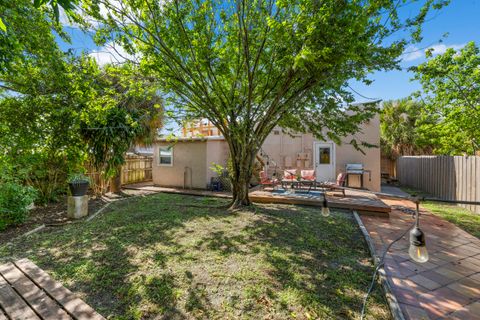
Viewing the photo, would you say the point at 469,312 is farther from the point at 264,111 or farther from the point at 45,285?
the point at 264,111

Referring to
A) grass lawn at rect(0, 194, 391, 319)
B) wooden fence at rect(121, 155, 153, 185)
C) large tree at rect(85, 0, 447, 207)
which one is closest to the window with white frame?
wooden fence at rect(121, 155, 153, 185)

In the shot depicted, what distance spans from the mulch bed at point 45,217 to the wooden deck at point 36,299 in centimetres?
246

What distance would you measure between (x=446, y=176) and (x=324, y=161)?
4629 mm

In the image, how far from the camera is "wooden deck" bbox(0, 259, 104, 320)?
2.25 metres

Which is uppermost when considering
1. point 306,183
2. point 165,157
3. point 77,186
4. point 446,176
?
point 165,157

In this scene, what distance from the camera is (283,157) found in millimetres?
11648

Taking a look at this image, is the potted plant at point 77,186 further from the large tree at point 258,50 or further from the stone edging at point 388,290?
the stone edging at point 388,290

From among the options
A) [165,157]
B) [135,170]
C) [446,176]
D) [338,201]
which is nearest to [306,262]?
[338,201]

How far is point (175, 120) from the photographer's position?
7.57 metres

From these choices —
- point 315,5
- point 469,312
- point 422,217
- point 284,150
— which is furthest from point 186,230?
point 284,150

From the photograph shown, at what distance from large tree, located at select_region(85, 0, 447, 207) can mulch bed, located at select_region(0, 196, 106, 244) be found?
4.58 meters

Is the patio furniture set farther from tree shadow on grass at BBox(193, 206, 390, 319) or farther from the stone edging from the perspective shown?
the stone edging

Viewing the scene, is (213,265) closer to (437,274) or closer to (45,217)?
(437,274)

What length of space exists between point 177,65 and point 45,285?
491 centimetres
